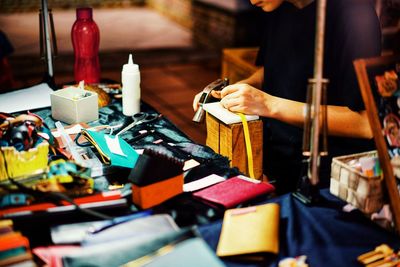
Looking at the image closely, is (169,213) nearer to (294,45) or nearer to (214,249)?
(214,249)

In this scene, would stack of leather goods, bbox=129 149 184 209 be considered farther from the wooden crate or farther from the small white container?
the small white container

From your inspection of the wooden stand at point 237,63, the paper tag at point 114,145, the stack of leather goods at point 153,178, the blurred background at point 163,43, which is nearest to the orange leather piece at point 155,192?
the stack of leather goods at point 153,178

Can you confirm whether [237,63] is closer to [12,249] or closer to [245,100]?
[245,100]

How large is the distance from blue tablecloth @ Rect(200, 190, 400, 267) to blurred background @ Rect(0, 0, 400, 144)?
235 centimetres

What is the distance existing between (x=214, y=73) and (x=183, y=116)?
1.72 m

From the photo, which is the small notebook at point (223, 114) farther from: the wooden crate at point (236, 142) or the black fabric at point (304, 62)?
the black fabric at point (304, 62)

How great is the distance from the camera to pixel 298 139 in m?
2.06

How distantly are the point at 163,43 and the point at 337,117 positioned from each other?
611 centimetres

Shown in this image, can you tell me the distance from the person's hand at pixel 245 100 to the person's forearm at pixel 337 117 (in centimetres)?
4

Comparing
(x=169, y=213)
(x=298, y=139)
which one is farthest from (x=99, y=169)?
(x=298, y=139)

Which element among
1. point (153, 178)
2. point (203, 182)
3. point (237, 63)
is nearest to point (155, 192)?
point (153, 178)

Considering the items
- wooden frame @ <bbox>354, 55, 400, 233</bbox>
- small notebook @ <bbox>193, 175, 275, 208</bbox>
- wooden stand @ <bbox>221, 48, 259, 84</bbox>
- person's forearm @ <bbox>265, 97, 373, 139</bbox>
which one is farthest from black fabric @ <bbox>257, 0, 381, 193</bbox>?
wooden stand @ <bbox>221, 48, 259, 84</bbox>

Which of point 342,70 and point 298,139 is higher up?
point 342,70

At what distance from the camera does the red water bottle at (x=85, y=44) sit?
95.3 inches
